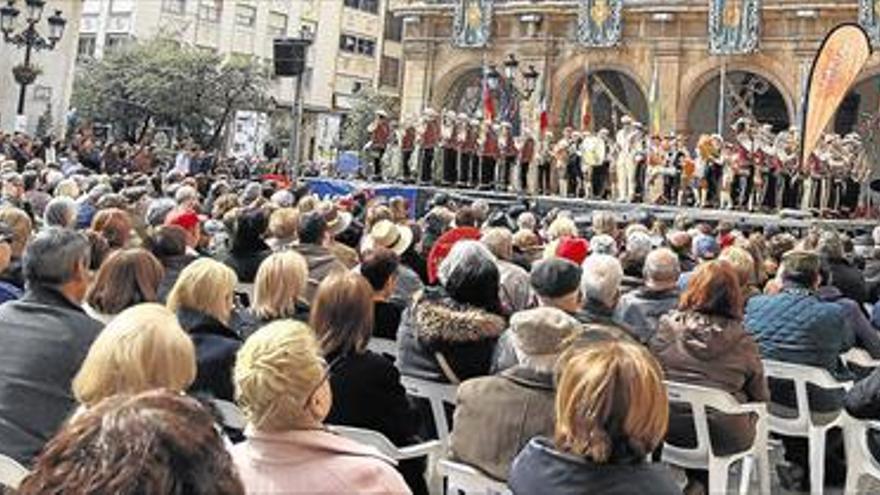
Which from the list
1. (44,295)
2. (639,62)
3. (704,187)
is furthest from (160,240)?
(639,62)

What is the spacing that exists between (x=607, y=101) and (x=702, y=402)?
31.8 m

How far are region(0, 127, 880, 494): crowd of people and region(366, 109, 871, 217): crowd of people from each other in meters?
14.1

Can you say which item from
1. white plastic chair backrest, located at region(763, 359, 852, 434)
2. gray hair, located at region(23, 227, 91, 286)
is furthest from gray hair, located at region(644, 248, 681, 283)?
gray hair, located at region(23, 227, 91, 286)

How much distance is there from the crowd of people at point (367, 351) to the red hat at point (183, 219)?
3 cm

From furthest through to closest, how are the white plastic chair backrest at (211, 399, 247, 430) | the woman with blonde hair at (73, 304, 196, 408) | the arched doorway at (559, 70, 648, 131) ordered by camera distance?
the arched doorway at (559, 70, 648, 131) < the white plastic chair backrest at (211, 399, 247, 430) < the woman with blonde hair at (73, 304, 196, 408)

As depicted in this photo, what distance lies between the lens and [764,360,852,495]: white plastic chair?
5.91 m

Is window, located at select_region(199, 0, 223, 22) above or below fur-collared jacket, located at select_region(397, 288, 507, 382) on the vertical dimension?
above

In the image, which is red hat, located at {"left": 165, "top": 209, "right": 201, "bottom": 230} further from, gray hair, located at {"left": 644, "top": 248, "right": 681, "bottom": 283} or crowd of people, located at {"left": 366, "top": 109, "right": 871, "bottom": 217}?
crowd of people, located at {"left": 366, "top": 109, "right": 871, "bottom": 217}

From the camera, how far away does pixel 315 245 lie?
313 inches

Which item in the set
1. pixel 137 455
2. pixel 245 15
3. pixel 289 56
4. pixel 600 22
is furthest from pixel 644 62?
pixel 137 455

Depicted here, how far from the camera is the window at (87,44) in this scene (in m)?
51.1

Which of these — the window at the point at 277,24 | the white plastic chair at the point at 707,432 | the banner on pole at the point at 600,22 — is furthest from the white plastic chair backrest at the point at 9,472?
the window at the point at 277,24

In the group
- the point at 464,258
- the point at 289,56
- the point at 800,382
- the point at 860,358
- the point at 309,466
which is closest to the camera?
the point at 309,466

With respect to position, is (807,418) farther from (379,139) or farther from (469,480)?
(379,139)
